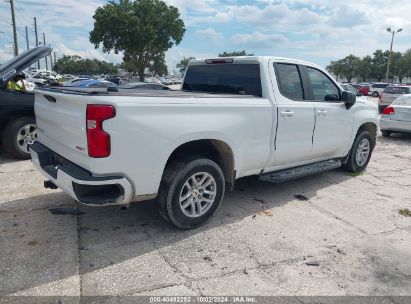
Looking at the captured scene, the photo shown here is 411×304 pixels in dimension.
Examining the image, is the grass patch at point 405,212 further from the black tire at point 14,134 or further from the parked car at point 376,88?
the parked car at point 376,88

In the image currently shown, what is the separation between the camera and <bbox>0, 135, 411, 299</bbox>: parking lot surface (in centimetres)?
319

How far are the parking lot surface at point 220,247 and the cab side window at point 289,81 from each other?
4.91ft

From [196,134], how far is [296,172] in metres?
1.96

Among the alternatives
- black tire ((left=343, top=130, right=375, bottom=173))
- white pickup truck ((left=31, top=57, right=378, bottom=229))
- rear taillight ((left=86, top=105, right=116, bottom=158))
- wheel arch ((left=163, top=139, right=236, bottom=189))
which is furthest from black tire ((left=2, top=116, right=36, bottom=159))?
black tire ((left=343, top=130, right=375, bottom=173))

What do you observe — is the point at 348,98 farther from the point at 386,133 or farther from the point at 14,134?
the point at 386,133

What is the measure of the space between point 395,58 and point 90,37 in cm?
5629

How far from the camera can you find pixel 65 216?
4.51 meters

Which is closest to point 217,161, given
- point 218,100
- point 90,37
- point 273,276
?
point 218,100

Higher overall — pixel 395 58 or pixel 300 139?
pixel 395 58

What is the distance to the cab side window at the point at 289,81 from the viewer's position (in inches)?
193

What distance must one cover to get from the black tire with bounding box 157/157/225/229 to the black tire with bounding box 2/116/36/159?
4146 mm

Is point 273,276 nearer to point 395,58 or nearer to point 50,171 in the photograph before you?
point 50,171

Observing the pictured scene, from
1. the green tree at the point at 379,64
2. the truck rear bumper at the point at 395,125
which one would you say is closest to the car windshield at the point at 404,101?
the truck rear bumper at the point at 395,125

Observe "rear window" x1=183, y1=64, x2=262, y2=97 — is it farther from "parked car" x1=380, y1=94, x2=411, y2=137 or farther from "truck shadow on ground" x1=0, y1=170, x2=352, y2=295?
"parked car" x1=380, y1=94, x2=411, y2=137
